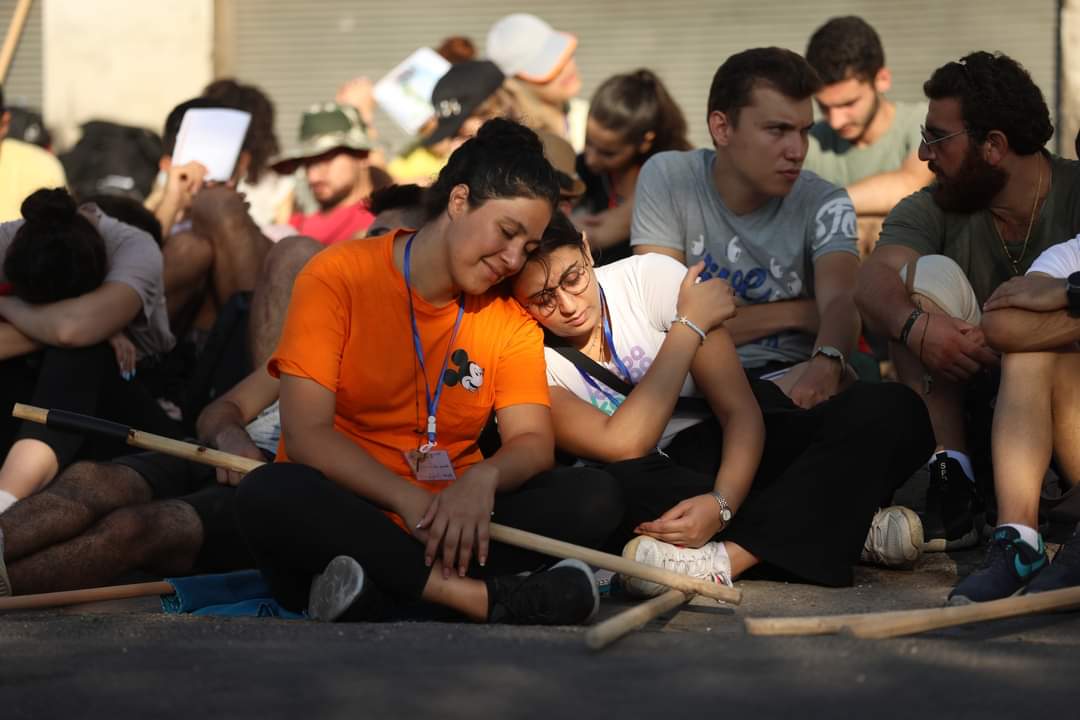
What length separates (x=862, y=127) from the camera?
6.32m

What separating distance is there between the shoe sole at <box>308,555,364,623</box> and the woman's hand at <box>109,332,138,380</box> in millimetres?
1694

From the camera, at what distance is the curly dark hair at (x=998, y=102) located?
14.7 feet

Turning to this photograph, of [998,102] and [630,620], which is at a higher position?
[998,102]

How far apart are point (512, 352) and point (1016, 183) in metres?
1.67

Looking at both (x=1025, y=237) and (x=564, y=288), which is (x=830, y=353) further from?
(x=564, y=288)

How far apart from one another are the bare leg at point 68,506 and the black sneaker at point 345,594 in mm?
826

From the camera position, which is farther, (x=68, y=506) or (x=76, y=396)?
→ (x=76, y=396)

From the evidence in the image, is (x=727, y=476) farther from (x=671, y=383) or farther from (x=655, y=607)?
(x=655, y=607)

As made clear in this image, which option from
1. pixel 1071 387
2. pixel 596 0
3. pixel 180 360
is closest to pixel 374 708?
pixel 1071 387

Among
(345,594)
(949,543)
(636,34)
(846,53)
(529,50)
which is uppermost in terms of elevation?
(846,53)

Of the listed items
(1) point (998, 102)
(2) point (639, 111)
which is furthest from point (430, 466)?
(2) point (639, 111)

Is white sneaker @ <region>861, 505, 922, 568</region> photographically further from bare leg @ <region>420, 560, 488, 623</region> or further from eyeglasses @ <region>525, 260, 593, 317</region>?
bare leg @ <region>420, 560, 488, 623</region>

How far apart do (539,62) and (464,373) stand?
3.82 metres

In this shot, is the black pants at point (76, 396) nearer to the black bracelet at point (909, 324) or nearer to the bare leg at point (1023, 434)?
the black bracelet at point (909, 324)
